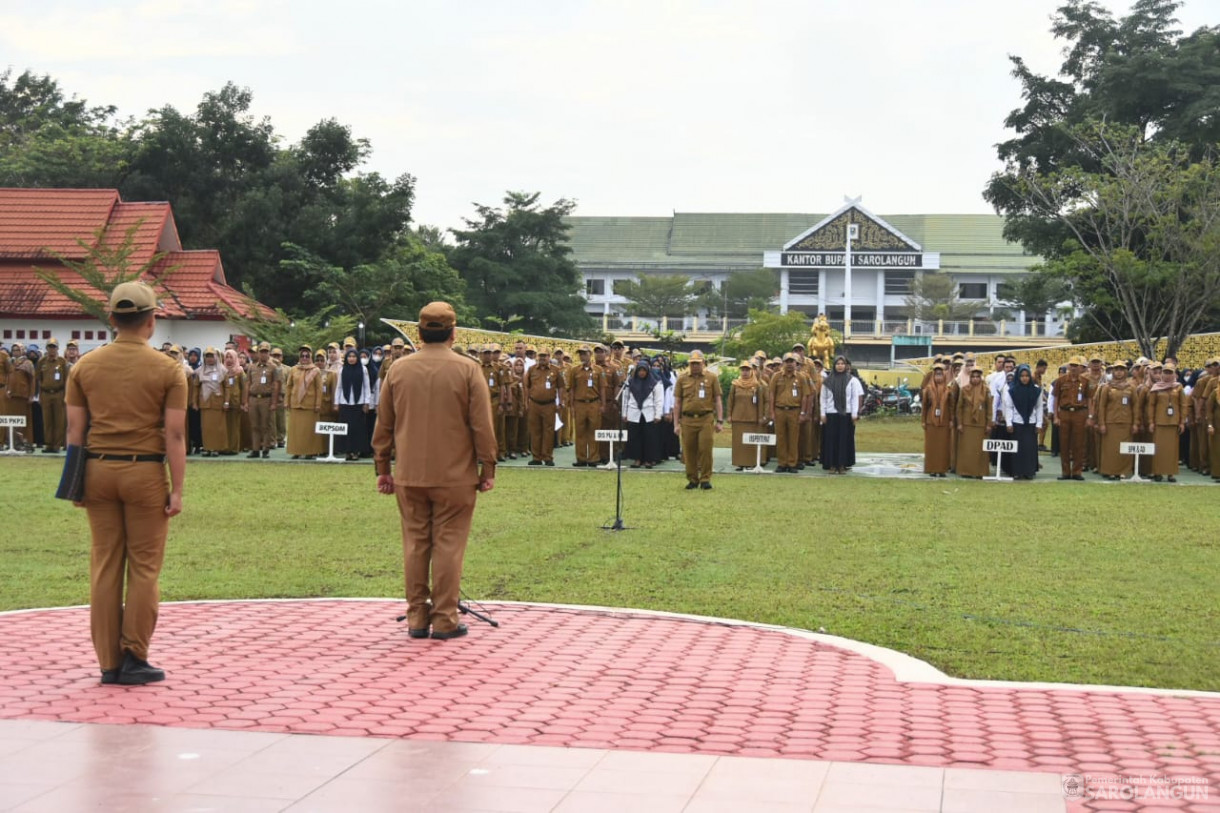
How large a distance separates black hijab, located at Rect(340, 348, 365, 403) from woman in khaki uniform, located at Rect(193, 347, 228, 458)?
2.23 m

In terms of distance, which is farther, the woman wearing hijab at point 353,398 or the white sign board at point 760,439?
the woman wearing hijab at point 353,398

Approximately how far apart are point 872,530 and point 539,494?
523cm

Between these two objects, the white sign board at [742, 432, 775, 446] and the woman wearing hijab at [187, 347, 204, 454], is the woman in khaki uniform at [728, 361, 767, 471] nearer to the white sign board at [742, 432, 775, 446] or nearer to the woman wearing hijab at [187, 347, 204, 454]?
the white sign board at [742, 432, 775, 446]

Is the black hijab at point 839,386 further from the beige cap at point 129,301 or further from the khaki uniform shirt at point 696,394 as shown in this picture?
the beige cap at point 129,301

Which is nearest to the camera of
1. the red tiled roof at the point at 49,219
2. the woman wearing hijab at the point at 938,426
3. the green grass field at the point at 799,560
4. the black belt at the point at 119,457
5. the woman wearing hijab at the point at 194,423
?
the black belt at the point at 119,457

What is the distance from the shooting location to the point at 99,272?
36.8m

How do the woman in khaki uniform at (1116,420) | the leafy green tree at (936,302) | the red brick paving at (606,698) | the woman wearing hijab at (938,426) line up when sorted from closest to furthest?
the red brick paving at (606,698) < the woman in khaki uniform at (1116,420) < the woman wearing hijab at (938,426) < the leafy green tree at (936,302)

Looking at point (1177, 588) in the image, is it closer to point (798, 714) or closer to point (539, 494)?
point (798, 714)

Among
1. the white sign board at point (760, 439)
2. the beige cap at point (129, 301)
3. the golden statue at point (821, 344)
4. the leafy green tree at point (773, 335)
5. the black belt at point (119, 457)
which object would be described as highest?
the leafy green tree at point (773, 335)

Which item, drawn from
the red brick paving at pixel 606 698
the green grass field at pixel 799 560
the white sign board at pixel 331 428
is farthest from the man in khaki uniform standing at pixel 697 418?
the red brick paving at pixel 606 698

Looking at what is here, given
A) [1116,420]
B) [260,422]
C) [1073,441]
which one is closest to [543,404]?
[260,422]

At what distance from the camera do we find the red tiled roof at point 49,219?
38.9 meters

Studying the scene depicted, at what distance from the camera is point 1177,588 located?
1128 centimetres

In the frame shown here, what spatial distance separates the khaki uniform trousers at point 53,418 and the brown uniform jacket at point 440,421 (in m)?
19.0
